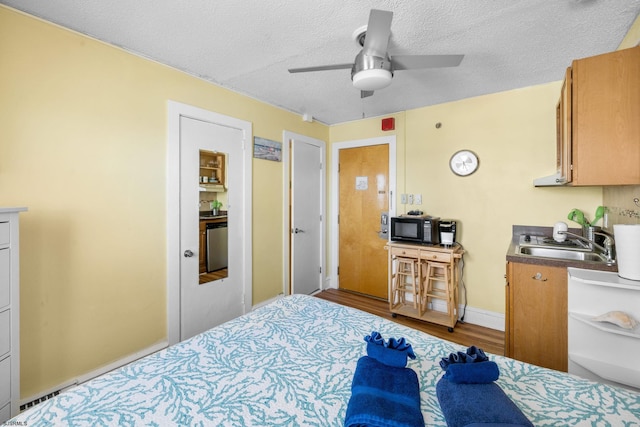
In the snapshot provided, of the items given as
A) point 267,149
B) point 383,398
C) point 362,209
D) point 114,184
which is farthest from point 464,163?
point 114,184

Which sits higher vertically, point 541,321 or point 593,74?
point 593,74

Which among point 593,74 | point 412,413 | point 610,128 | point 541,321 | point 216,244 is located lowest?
point 541,321

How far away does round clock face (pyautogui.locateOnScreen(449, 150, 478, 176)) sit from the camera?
9.91 feet

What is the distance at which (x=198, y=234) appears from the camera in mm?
2547

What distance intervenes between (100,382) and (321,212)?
315 cm

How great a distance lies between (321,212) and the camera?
4.02m

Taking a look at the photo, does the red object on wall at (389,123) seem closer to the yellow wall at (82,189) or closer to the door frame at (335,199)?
the door frame at (335,199)

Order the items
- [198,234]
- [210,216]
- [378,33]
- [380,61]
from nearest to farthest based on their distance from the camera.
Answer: [378,33]
[380,61]
[198,234]
[210,216]

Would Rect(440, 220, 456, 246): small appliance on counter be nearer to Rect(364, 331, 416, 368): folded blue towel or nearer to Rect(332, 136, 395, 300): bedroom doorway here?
Rect(332, 136, 395, 300): bedroom doorway

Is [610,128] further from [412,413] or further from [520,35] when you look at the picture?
[412,413]

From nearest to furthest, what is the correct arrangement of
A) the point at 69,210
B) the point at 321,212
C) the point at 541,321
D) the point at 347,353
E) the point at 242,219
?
1. the point at 347,353
2. the point at 69,210
3. the point at 541,321
4. the point at 242,219
5. the point at 321,212

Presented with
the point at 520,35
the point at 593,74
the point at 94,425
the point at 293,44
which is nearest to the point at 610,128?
the point at 593,74

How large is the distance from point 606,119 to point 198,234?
3007 millimetres

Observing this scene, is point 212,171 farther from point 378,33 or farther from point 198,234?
point 378,33
